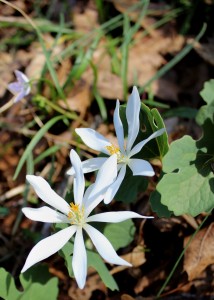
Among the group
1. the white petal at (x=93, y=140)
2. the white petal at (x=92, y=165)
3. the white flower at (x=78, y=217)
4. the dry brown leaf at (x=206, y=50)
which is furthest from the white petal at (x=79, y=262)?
the dry brown leaf at (x=206, y=50)

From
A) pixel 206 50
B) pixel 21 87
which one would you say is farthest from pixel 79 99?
pixel 206 50

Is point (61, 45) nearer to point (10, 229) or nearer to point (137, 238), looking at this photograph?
point (10, 229)

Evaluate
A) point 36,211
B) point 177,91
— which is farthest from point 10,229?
point 177,91

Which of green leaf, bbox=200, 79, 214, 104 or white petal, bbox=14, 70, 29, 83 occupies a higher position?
green leaf, bbox=200, 79, 214, 104

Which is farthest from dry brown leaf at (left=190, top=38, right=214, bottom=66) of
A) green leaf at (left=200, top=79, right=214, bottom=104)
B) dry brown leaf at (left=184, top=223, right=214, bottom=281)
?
dry brown leaf at (left=184, top=223, right=214, bottom=281)

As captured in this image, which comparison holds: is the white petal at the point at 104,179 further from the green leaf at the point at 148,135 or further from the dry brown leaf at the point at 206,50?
→ the dry brown leaf at the point at 206,50

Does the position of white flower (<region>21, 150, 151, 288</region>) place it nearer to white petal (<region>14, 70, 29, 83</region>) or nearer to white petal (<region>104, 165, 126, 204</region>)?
white petal (<region>104, 165, 126, 204</region>)

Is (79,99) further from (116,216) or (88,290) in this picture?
(116,216)
